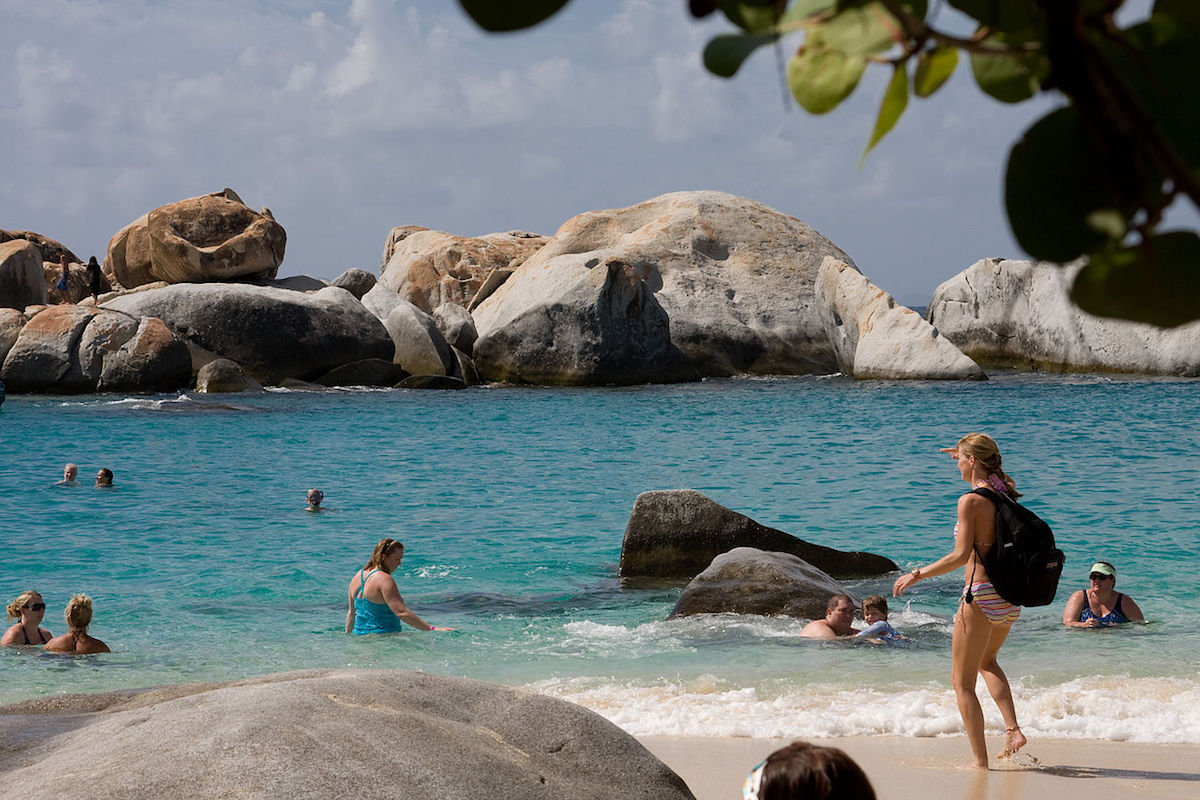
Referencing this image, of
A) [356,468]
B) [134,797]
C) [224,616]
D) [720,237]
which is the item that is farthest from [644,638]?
[720,237]

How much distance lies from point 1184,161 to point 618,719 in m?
7.10

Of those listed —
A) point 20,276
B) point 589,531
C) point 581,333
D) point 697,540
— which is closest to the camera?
point 697,540

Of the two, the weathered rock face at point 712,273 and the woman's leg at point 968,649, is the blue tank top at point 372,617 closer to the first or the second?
the woman's leg at point 968,649

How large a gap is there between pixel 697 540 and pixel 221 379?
2209 centimetres

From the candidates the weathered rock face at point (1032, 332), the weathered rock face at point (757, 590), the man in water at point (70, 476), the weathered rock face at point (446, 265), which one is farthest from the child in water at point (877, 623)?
the weathered rock face at point (446, 265)

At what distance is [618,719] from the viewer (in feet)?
23.9

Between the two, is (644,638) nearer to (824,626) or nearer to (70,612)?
(824,626)

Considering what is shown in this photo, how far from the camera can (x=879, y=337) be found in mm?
34531

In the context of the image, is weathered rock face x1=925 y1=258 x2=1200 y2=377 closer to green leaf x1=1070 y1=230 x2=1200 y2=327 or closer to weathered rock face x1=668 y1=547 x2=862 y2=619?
weathered rock face x1=668 y1=547 x2=862 y2=619

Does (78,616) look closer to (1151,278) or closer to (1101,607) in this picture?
(1101,607)

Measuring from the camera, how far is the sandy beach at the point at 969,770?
18.9 ft

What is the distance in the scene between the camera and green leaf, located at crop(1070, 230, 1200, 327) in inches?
19.9

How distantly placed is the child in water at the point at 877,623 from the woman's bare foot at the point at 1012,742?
3.05 m

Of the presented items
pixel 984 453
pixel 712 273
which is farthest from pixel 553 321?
pixel 984 453
